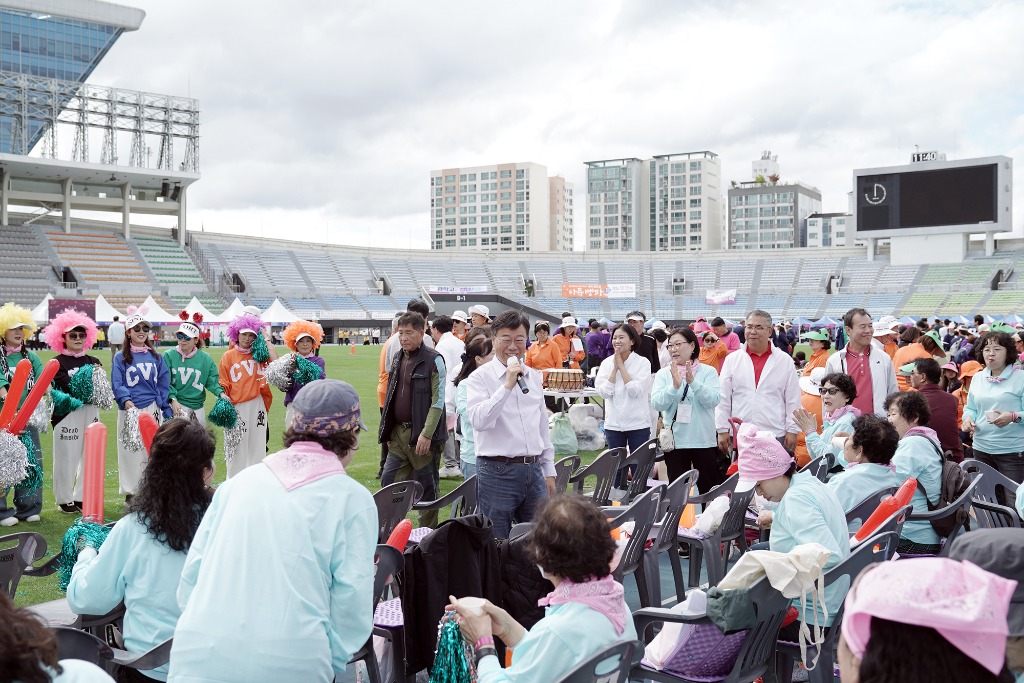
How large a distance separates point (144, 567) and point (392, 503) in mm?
1883

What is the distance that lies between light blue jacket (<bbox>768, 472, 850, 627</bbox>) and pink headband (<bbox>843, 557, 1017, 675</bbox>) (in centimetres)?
215

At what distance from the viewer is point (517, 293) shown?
64.2 meters

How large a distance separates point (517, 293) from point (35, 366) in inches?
2252

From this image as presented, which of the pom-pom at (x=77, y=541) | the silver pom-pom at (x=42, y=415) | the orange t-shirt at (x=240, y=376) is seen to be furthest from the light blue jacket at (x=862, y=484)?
the silver pom-pom at (x=42, y=415)

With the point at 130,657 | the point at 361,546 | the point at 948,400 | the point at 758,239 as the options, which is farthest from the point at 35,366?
the point at 758,239

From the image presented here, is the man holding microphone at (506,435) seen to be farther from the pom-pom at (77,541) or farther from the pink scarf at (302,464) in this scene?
the pink scarf at (302,464)

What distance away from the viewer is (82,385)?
7352 mm

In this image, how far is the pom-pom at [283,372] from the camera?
25.3ft

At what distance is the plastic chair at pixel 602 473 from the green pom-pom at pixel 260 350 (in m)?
3.57

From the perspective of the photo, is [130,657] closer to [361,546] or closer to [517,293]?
[361,546]

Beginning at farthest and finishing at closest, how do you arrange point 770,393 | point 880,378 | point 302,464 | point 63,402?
point 63,402
point 880,378
point 770,393
point 302,464

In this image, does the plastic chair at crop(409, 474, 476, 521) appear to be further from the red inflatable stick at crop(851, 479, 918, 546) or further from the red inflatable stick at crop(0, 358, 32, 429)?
the red inflatable stick at crop(0, 358, 32, 429)

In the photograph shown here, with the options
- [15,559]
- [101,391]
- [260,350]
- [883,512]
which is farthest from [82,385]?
[883,512]

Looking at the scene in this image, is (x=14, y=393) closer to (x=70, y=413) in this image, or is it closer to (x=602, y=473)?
(x=70, y=413)
